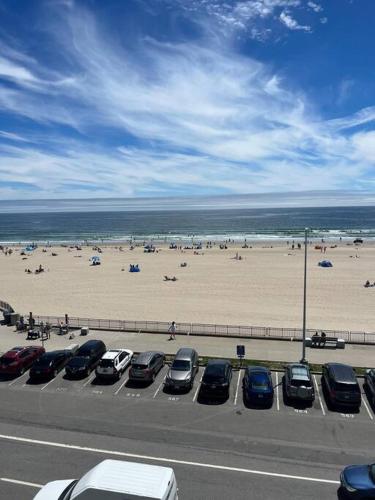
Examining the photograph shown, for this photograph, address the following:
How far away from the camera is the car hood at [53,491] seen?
953cm

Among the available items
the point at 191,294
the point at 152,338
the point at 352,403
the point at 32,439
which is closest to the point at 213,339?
the point at 152,338

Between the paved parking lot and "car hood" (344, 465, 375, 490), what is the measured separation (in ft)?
16.5

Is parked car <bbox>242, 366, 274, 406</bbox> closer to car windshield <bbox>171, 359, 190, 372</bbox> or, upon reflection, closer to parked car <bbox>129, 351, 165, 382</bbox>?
car windshield <bbox>171, 359, 190, 372</bbox>

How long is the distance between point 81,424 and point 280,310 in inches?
882

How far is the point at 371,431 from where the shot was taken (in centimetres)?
1471

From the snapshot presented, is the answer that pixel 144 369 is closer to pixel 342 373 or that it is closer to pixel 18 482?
pixel 18 482

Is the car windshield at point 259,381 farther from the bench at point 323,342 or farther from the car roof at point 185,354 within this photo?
the bench at point 323,342

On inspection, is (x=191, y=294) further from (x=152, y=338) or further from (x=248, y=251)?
(x=248, y=251)

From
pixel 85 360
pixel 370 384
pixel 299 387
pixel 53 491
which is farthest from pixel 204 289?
pixel 53 491

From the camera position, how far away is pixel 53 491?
384 inches

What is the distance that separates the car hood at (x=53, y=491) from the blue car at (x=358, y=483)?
689 cm

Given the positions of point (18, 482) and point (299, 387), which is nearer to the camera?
point (18, 482)

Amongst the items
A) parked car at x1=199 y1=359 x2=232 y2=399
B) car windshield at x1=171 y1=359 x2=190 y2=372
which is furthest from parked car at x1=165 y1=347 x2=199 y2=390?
parked car at x1=199 y1=359 x2=232 y2=399

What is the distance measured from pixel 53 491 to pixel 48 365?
1040cm
